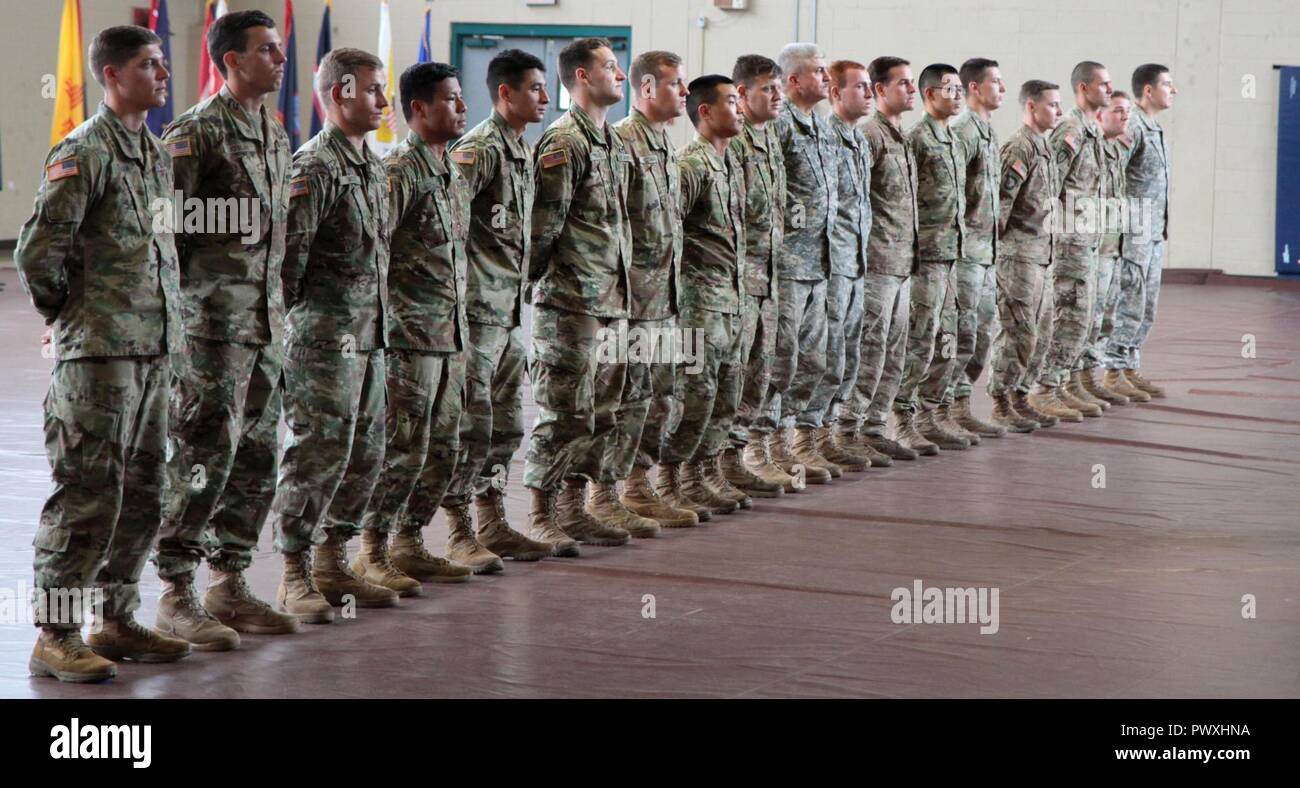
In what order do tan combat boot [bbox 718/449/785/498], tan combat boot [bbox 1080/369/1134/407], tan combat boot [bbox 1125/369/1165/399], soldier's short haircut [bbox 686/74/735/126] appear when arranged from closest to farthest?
soldier's short haircut [bbox 686/74/735/126], tan combat boot [bbox 718/449/785/498], tan combat boot [bbox 1080/369/1134/407], tan combat boot [bbox 1125/369/1165/399]

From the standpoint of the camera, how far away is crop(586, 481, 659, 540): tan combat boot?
20.9ft

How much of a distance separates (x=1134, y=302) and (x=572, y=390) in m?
5.35

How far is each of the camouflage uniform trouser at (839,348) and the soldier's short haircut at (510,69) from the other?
2.23 meters

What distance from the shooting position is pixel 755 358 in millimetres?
7117

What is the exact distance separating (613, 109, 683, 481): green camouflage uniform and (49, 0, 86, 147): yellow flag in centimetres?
961

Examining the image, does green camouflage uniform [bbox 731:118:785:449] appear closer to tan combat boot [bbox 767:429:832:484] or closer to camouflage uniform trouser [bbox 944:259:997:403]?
tan combat boot [bbox 767:429:832:484]

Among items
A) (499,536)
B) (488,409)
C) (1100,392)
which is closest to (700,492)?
(499,536)

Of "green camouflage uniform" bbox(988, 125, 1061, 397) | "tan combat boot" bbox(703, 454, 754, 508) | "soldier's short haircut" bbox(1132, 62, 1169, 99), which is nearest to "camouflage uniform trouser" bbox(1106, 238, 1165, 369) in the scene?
"soldier's short haircut" bbox(1132, 62, 1169, 99)

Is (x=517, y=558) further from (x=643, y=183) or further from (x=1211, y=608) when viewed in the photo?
(x=1211, y=608)

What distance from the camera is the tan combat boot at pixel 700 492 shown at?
6.87 meters

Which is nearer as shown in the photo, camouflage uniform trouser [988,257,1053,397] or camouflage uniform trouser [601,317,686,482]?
camouflage uniform trouser [601,317,686,482]

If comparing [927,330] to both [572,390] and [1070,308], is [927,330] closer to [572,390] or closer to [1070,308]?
[1070,308]

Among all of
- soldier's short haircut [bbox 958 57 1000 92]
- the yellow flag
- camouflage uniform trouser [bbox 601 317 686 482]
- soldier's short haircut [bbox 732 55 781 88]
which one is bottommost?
camouflage uniform trouser [bbox 601 317 686 482]
